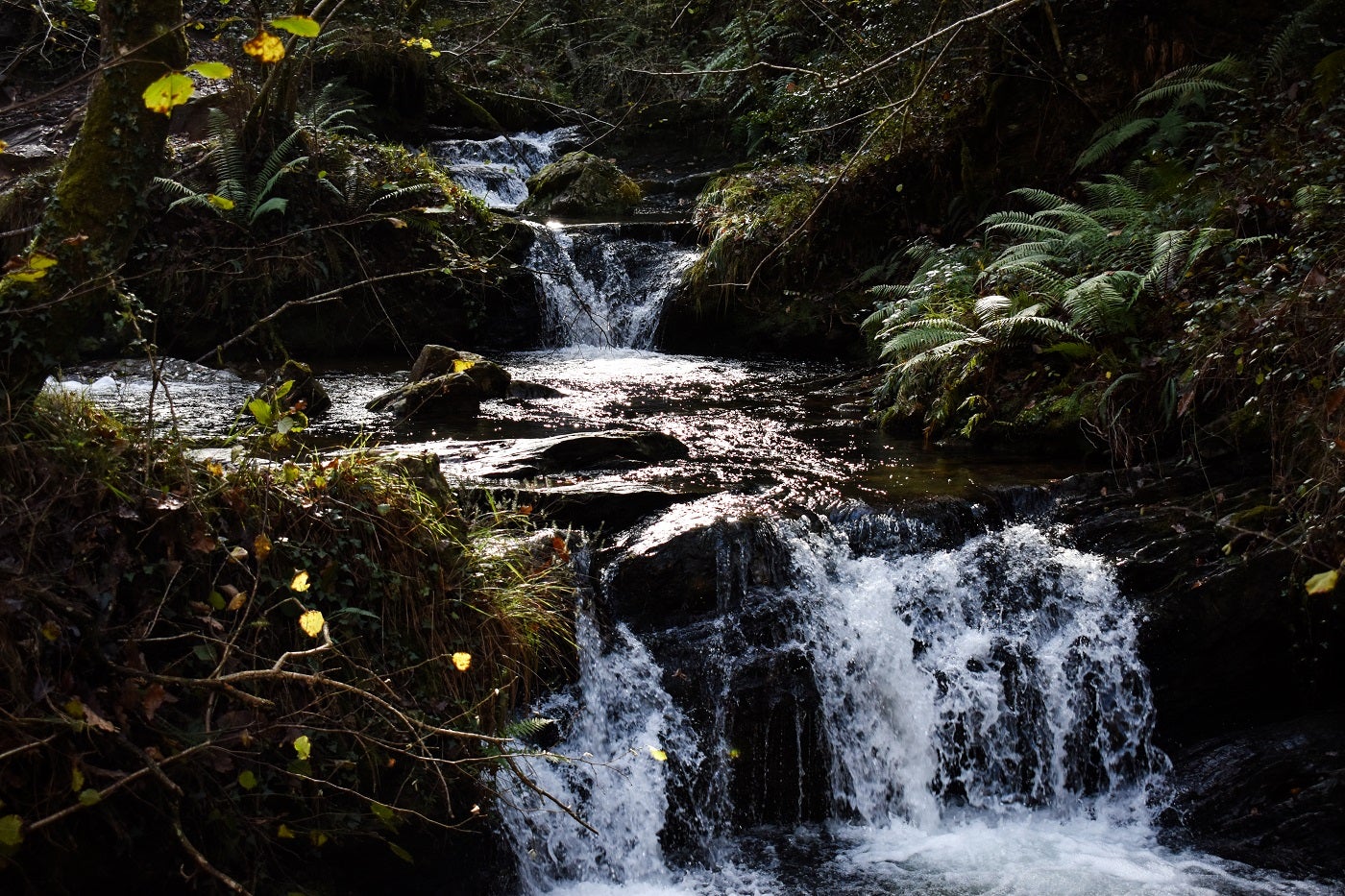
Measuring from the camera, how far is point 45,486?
10.4 ft

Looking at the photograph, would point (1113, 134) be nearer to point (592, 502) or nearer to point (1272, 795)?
point (1272, 795)

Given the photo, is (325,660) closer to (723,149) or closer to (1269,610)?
(1269,610)

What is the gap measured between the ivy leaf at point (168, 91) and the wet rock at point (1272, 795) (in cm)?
513

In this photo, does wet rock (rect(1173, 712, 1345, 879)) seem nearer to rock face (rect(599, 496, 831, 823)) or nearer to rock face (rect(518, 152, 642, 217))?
rock face (rect(599, 496, 831, 823))

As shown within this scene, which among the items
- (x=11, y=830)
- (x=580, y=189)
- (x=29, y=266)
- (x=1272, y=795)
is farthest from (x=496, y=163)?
(x=11, y=830)

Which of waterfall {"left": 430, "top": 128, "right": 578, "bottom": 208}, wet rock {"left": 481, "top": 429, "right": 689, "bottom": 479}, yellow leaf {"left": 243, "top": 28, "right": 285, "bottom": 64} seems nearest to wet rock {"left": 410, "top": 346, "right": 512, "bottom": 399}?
wet rock {"left": 481, "top": 429, "right": 689, "bottom": 479}

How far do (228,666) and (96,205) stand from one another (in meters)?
1.70

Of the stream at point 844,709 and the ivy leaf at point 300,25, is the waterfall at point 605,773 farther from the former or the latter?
the ivy leaf at point 300,25

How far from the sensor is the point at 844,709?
16.4ft

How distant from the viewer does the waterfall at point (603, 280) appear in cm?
1158

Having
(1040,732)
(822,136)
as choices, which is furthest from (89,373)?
(822,136)

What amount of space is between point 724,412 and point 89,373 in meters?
5.49

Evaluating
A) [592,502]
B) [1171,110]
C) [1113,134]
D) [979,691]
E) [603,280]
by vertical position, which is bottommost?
[979,691]

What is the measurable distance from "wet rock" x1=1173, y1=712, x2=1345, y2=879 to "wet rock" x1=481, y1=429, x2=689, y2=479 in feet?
11.9
